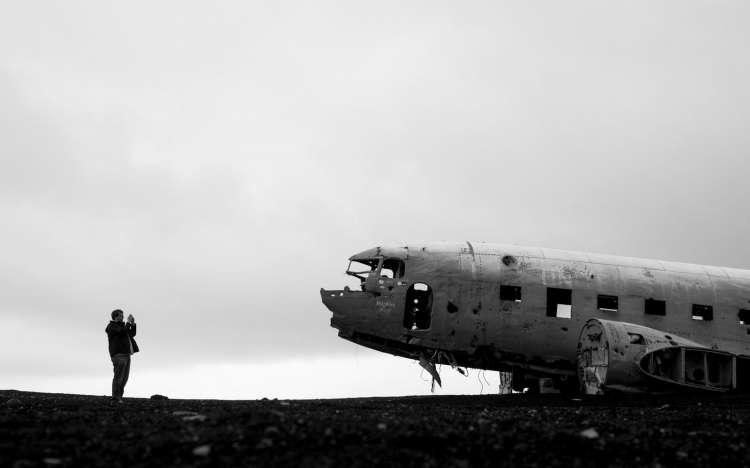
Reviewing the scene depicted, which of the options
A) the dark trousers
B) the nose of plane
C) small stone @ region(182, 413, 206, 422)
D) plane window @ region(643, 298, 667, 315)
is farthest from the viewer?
plane window @ region(643, 298, 667, 315)

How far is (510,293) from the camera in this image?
837 inches

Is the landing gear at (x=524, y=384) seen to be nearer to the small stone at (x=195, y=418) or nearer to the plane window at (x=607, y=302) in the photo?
the plane window at (x=607, y=302)

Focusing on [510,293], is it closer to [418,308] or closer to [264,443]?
[418,308]

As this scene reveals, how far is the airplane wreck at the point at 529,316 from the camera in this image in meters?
20.0

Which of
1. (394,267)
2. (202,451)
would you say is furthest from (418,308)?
(202,451)

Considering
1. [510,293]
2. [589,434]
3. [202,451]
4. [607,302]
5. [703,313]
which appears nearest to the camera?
[202,451]

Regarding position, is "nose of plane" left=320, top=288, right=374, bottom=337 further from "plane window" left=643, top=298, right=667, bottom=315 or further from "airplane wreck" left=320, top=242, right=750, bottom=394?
"plane window" left=643, top=298, right=667, bottom=315

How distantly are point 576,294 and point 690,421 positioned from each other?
10.2 m

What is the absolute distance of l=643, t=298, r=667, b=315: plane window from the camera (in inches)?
869

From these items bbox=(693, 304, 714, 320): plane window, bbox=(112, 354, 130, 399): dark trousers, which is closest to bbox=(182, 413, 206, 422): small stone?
bbox=(112, 354, 130, 399): dark trousers

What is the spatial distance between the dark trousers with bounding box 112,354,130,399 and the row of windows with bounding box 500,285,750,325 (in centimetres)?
975

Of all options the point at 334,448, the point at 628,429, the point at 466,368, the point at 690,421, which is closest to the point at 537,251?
the point at 466,368

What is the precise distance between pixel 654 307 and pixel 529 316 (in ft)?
12.9

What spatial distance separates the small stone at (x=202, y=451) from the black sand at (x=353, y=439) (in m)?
0.01
